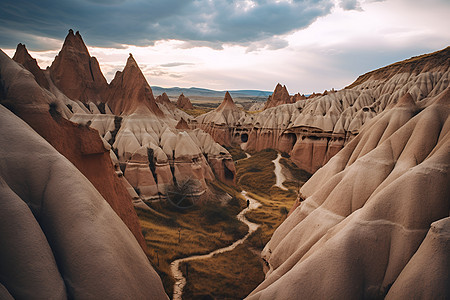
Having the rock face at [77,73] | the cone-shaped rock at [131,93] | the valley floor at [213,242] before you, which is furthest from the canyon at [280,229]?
the rock face at [77,73]

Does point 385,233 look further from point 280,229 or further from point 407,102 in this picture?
point 407,102

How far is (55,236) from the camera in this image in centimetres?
743

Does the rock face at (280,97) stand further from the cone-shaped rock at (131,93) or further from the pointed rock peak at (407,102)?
the pointed rock peak at (407,102)

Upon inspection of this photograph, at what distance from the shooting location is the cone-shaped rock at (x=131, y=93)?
147ft

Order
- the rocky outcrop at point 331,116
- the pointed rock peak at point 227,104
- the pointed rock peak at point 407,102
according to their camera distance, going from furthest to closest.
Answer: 1. the pointed rock peak at point 227,104
2. the rocky outcrop at point 331,116
3. the pointed rock peak at point 407,102

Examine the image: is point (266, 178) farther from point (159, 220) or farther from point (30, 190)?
point (30, 190)

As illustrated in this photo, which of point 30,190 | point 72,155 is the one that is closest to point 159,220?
point 72,155

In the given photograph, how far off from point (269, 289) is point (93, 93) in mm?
52670

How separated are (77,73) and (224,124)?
4267 centimetres

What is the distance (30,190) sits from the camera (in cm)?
784

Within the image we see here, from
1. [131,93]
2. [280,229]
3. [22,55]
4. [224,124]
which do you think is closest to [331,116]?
[224,124]

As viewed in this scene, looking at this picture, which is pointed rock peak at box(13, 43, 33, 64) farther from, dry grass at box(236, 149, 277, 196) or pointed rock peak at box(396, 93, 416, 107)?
pointed rock peak at box(396, 93, 416, 107)

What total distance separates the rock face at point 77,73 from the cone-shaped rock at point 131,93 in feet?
10.1

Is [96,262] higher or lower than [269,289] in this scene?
higher
